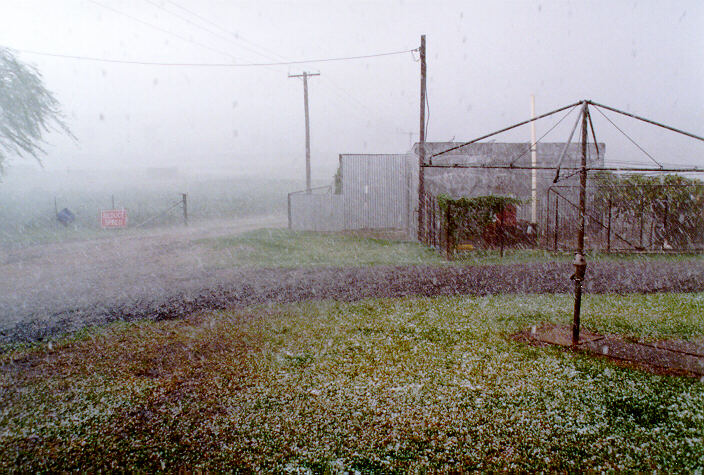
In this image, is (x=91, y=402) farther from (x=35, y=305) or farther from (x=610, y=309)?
(x=610, y=309)

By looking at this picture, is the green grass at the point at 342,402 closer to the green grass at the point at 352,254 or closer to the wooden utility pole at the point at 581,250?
the wooden utility pole at the point at 581,250

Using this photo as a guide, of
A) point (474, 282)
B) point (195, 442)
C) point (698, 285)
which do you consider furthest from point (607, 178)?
point (195, 442)

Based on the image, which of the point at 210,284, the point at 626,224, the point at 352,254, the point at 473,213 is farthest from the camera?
the point at 626,224

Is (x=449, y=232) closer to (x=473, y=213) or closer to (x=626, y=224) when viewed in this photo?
(x=473, y=213)

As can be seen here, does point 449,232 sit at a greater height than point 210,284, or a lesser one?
greater

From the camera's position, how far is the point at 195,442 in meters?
3.71

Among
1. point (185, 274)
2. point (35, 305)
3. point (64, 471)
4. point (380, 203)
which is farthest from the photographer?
point (380, 203)

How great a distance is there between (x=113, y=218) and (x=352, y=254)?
14.6 meters

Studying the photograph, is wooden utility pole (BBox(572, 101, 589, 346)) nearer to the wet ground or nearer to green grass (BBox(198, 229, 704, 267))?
the wet ground

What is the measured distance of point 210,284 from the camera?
392 inches

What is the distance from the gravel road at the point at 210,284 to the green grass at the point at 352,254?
0.86m

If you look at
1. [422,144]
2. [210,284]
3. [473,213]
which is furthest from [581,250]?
[422,144]

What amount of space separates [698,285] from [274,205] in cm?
3999

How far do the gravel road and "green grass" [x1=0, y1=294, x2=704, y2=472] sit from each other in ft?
4.41
